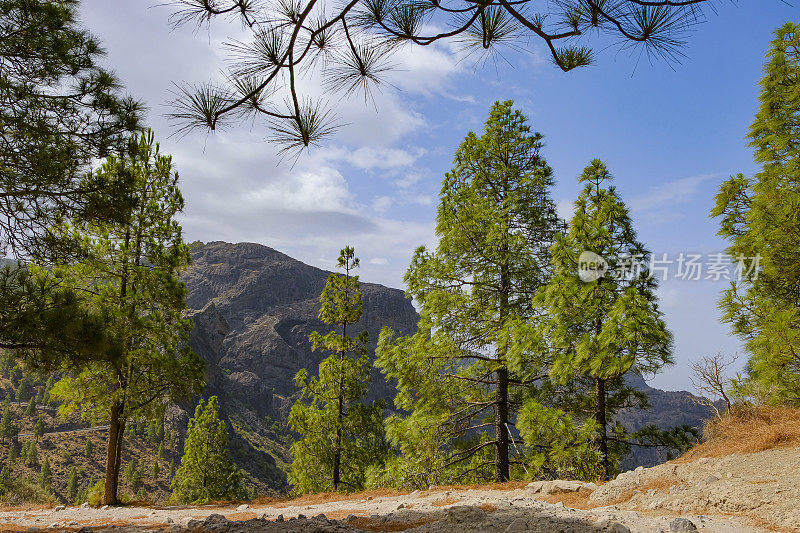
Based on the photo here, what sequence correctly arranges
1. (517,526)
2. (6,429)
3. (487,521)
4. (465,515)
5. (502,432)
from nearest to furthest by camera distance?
(517,526) < (487,521) < (465,515) < (502,432) < (6,429)

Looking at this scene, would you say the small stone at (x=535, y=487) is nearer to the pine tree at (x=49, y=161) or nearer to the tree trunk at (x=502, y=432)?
the tree trunk at (x=502, y=432)

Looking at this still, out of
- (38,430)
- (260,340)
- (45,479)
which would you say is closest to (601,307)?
(45,479)

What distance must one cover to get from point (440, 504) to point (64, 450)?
7262cm

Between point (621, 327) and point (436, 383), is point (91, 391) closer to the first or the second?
point (436, 383)

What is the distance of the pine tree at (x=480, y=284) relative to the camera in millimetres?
9844

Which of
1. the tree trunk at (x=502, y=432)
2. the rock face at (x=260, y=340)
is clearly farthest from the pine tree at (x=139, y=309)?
the rock face at (x=260, y=340)

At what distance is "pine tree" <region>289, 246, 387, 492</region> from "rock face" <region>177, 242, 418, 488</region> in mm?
66948

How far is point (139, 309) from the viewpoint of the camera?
11773 millimetres

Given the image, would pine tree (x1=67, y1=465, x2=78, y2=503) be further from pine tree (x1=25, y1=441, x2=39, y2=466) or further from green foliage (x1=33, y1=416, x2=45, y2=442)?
green foliage (x1=33, y1=416, x2=45, y2=442)

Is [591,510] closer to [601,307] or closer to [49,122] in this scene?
[601,307]

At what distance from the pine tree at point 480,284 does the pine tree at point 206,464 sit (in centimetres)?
1173

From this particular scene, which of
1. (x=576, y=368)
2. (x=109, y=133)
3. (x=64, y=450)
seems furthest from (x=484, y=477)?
(x=64, y=450)

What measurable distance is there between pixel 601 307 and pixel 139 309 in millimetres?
10771

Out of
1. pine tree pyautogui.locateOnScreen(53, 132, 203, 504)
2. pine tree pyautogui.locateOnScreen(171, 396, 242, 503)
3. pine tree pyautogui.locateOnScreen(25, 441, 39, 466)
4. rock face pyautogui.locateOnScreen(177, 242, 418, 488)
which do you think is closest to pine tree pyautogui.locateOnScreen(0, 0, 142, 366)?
pine tree pyautogui.locateOnScreen(53, 132, 203, 504)
